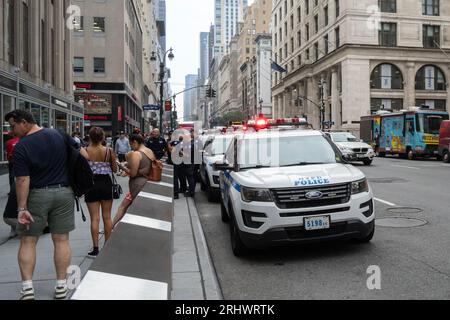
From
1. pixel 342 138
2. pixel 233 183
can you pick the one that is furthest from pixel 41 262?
pixel 342 138

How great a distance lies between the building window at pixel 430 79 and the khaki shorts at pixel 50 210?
55.5m

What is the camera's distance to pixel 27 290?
4.62 meters

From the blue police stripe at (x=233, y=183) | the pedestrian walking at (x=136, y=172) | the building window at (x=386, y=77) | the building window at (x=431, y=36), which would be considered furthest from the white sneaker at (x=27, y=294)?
the building window at (x=431, y=36)

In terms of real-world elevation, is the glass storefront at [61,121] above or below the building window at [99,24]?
below

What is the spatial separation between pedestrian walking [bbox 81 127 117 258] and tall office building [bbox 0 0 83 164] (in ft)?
36.3

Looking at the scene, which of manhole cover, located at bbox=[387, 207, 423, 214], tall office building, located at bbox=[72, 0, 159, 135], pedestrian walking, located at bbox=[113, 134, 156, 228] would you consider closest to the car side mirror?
pedestrian walking, located at bbox=[113, 134, 156, 228]

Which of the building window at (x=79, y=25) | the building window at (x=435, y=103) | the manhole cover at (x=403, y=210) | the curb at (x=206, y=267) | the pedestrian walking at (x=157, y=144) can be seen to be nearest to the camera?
the curb at (x=206, y=267)

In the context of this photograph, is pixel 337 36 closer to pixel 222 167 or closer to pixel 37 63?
pixel 37 63

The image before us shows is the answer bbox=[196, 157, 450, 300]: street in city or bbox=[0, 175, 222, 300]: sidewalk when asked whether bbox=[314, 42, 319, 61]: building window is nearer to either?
bbox=[196, 157, 450, 300]: street in city

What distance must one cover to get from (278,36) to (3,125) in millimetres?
72491

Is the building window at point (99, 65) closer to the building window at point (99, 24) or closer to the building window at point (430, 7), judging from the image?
the building window at point (99, 24)

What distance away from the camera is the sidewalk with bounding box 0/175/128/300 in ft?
16.5

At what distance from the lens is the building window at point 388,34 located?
172 feet
